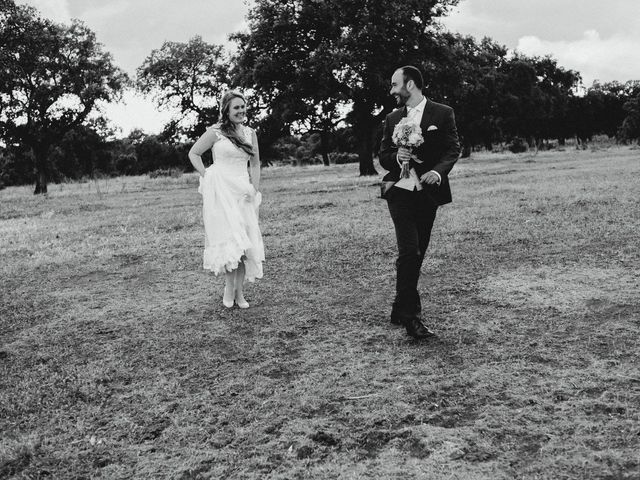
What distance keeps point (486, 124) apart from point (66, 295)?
57440 millimetres

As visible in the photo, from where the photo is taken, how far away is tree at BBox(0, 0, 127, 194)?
97.5ft

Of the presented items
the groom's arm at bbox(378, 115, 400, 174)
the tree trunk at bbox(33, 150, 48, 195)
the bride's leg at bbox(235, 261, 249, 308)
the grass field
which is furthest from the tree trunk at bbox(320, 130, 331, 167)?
the groom's arm at bbox(378, 115, 400, 174)

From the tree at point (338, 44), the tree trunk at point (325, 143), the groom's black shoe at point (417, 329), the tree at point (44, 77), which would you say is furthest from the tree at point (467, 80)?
the groom's black shoe at point (417, 329)

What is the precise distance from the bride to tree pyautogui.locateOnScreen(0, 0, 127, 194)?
2705 cm

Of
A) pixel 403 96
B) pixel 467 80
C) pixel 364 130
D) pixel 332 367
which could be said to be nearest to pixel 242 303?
pixel 332 367

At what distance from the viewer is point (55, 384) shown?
4.16m

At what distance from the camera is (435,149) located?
490cm

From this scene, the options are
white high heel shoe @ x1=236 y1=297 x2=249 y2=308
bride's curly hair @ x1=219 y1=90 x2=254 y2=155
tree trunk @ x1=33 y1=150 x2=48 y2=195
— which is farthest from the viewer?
tree trunk @ x1=33 y1=150 x2=48 y2=195

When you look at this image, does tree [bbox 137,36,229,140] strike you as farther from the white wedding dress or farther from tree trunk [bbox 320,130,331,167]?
the white wedding dress

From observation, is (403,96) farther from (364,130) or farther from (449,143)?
(364,130)

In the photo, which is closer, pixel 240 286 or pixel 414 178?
pixel 414 178

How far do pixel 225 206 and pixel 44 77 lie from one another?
30.9m

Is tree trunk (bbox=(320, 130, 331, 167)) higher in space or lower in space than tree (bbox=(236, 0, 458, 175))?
lower

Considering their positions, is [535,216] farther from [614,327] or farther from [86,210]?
[86,210]
